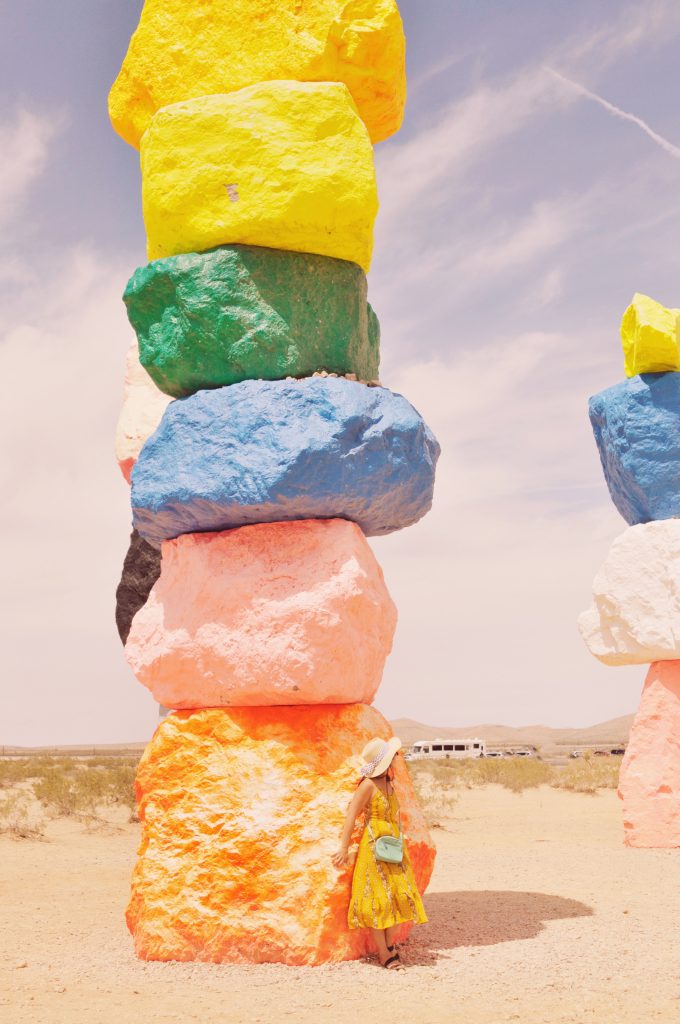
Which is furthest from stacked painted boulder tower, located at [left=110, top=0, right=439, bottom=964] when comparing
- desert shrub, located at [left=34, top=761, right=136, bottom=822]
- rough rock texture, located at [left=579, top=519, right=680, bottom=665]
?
desert shrub, located at [left=34, top=761, right=136, bottom=822]

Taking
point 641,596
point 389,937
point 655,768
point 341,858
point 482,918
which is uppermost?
point 641,596

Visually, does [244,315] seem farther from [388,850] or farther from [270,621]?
[388,850]

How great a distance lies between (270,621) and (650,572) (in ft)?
21.3

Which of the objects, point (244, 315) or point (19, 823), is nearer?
point (244, 315)

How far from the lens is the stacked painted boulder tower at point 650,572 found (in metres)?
11.1

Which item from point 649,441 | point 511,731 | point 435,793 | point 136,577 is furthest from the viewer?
point 511,731

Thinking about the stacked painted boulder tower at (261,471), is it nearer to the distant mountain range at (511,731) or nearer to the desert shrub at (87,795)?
the desert shrub at (87,795)

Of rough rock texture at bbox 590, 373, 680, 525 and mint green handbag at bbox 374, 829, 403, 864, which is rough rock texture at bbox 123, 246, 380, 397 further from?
rough rock texture at bbox 590, 373, 680, 525

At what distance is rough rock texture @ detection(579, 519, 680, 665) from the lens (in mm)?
11031

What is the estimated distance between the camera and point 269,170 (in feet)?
20.4

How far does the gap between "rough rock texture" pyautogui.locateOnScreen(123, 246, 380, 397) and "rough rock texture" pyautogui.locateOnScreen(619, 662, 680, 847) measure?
262 inches

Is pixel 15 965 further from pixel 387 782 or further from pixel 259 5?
pixel 259 5

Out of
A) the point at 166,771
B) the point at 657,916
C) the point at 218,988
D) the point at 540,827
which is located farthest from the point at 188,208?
the point at 540,827

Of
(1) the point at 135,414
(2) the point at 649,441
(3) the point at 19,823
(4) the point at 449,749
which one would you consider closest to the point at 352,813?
(1) the point at 135,414
